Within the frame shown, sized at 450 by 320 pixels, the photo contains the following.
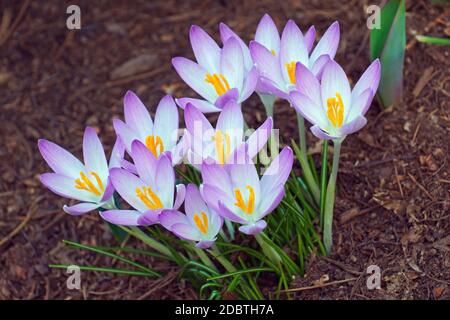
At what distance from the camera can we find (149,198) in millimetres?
1590

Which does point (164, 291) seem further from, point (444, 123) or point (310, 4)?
point (310, 4)

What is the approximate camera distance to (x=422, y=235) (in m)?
1.81

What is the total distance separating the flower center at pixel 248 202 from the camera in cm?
153

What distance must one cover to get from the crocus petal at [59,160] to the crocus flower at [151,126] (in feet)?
0.52

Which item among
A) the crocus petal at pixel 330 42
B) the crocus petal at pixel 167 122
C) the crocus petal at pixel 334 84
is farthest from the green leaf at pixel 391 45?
the crocus petal at pixel 167 122

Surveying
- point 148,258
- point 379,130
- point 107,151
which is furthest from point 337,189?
point 107,151

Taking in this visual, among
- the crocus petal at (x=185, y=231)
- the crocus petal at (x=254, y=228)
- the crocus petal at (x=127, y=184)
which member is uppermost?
the crocus petal at (x=127, y=184)

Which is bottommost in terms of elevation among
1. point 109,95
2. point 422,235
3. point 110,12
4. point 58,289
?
point 58,289

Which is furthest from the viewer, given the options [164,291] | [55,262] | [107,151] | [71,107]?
[71,107]

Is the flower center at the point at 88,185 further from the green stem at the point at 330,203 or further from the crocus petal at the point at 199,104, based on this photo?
the green stem at the point at 330,203

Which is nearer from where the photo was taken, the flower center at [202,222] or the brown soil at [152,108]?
the flower center at [202,222]

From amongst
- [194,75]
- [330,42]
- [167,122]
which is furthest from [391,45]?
[167,122]

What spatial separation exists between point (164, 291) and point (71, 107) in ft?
3.03

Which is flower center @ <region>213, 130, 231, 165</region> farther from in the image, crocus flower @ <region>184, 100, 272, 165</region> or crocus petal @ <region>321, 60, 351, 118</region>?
crocus petal @ <region>321, 60, 351, 118</region>
